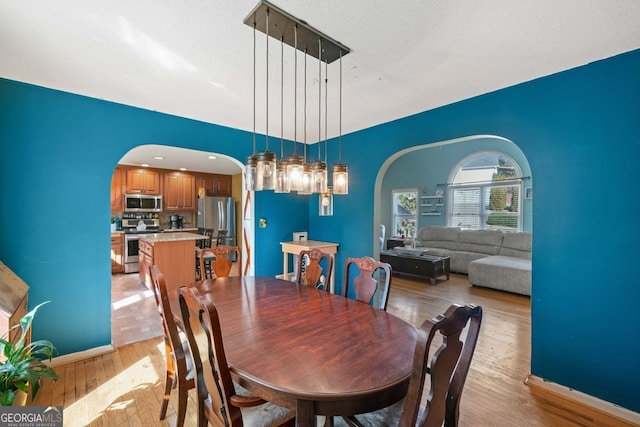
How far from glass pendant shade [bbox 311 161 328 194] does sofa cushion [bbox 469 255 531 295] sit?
4.05m

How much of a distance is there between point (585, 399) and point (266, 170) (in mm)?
2764

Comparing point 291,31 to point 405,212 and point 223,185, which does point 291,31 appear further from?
point 405,212

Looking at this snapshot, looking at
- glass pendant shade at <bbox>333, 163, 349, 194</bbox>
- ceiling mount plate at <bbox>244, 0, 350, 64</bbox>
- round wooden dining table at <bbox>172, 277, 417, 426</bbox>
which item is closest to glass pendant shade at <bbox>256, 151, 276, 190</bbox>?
glass pendant shade at <bbox>333, 163, 349, 194</bbox>

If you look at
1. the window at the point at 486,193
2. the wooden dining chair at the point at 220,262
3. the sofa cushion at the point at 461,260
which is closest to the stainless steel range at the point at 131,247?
the wooden dining chair at the point at 220,262

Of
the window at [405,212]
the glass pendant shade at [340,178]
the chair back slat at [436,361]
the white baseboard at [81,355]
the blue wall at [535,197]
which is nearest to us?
the chair back slat at [436,361]

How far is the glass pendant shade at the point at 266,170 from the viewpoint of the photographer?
178cm

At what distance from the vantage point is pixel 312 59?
1.98m

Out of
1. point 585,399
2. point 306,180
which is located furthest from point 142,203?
point 585,399

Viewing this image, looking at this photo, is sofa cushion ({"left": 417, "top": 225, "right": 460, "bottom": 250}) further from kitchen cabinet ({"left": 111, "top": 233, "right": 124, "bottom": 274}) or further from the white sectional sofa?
kitchen cabinet ({"left": 111, "top": 233, "right": 124, "bottom": 274})

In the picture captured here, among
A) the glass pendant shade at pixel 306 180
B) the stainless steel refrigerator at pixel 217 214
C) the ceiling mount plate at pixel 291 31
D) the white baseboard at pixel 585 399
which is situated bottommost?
the white baseboard at pixel 585 399

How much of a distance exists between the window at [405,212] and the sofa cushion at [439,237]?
95 centimetres

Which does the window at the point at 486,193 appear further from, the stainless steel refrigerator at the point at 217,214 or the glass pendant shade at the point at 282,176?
the glass pendant shade at the point at 282,176

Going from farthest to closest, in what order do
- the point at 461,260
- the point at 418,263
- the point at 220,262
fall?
the point at 461,260
the point at 418,263
the point at 220,262

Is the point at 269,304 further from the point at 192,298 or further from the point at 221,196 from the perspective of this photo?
the point at 221,196
